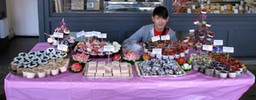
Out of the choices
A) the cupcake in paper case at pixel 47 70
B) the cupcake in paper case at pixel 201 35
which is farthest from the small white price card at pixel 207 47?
the cupcake in paper case at pixel 47 70

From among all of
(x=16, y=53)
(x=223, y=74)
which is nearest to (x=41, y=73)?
(x=223, y=74)

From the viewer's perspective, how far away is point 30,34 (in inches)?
244

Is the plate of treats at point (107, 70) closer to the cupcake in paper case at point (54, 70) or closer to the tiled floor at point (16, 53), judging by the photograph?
the cupcake in paper case at point (54, 70)

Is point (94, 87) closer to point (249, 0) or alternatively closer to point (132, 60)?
point (132, 60)

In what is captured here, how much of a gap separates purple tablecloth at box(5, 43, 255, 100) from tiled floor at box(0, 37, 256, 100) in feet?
4.70

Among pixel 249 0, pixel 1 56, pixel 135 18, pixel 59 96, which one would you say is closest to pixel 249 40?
pixel 249 0

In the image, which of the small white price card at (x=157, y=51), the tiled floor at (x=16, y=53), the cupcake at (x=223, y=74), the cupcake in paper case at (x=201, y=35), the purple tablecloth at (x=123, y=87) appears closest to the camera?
the purple tablecloth at (x=123, y=87)

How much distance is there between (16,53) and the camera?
4910mm

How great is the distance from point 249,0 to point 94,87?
11.8 feet

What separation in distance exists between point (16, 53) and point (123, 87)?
11.6 feet

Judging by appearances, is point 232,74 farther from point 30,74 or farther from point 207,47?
point 30,74

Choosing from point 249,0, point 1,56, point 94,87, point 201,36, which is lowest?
point 1,56

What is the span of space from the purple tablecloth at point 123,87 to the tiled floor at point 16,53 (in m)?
1.43

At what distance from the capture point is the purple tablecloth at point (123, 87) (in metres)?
1.85
